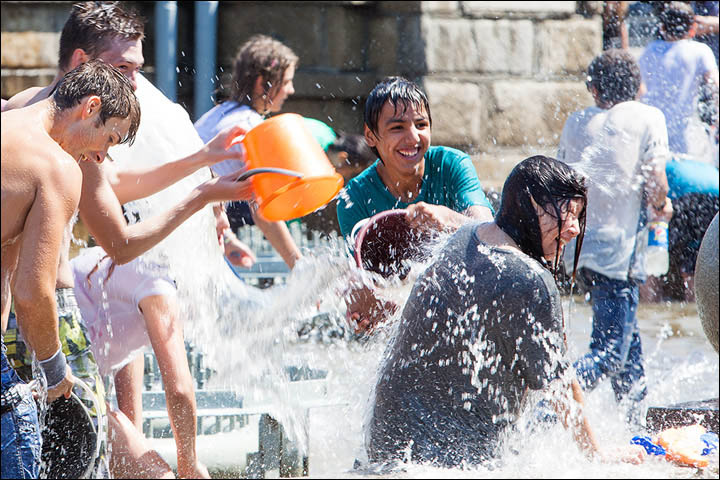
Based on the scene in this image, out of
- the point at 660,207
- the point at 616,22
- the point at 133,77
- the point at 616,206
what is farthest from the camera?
the point at 616,22

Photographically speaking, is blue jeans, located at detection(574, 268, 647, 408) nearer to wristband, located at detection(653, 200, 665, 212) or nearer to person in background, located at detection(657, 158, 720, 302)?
wristband, located at detection(653, 200, 665, 212)

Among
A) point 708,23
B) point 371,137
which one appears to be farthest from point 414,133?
point 708,23

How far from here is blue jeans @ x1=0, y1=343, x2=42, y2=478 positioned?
2566 millimetres

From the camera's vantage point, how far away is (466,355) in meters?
2.76

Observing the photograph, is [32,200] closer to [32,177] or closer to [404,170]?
[32,177]

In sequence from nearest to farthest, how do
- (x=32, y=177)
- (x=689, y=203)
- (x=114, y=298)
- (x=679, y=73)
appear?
(x=32, y=177)
(x=114, y=298)
(x=689, y=203)
(x=679, y=73)

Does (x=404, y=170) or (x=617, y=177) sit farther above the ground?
(x=404, y=170)

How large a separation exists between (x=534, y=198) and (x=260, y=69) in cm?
259

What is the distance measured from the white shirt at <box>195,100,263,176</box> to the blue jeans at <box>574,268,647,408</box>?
5.88 ft

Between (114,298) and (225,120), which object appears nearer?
(114,298)

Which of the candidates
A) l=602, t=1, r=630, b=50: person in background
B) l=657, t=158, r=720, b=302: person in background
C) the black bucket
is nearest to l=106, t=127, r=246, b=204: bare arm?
the black bucket

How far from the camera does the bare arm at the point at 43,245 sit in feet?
8.27

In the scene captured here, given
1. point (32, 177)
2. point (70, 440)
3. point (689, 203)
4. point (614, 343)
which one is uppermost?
point (32, 177)

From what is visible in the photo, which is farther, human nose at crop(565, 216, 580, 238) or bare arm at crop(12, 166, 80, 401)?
human nose at crop(565, 216, 580, 238)
